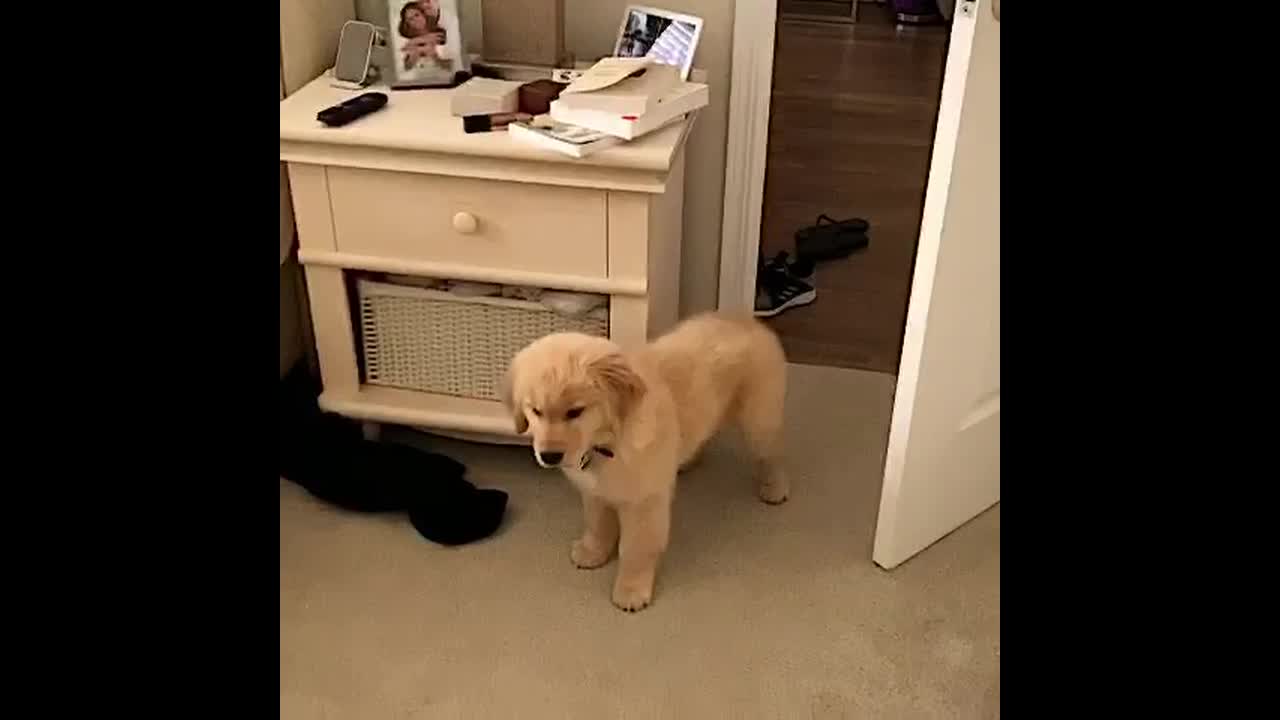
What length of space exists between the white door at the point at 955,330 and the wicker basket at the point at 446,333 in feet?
1.78

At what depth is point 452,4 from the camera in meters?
2.04

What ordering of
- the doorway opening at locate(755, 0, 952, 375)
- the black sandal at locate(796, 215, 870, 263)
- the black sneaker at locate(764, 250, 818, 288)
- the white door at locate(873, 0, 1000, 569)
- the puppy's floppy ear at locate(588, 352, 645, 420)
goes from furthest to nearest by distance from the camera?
the black sandal at locate(796, 215, 870, 263), the black sneaker at locate(764, 250, 818, 288), the doorway opening at locate(755, 0, 952, 375), the puppy's floppy ear at locate(588, 352, 645, 420), the white door at locate(873, 0, 1000, 569)

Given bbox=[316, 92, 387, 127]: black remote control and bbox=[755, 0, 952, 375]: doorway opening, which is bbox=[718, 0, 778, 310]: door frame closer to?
bbox=[755, 0, 952, 375]: doorway opening

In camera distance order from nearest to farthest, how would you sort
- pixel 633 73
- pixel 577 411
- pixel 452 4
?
pixel 577 411, pixel 633 73, pixel 452 4

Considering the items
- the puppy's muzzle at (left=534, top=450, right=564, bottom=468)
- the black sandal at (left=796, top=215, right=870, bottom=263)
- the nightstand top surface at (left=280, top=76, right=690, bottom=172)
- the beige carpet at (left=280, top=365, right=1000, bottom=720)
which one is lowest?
the beige carpet at (left=280, top=365, right=1000, bottom=720)

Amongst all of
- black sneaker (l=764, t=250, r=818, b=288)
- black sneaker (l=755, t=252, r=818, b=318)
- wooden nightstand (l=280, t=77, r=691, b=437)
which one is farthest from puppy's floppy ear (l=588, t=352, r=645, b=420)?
black sneaker (l=764, t=250, r=818, b=288)

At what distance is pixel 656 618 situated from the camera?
1.83 metres

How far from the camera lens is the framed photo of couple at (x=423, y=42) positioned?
2.02 meters

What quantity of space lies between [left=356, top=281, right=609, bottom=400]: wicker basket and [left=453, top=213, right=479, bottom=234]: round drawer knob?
0.54 ft

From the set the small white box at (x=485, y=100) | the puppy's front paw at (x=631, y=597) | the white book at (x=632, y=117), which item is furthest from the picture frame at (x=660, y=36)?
the puppy's front paw at (x=631, y=597)

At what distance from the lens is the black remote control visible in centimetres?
185
